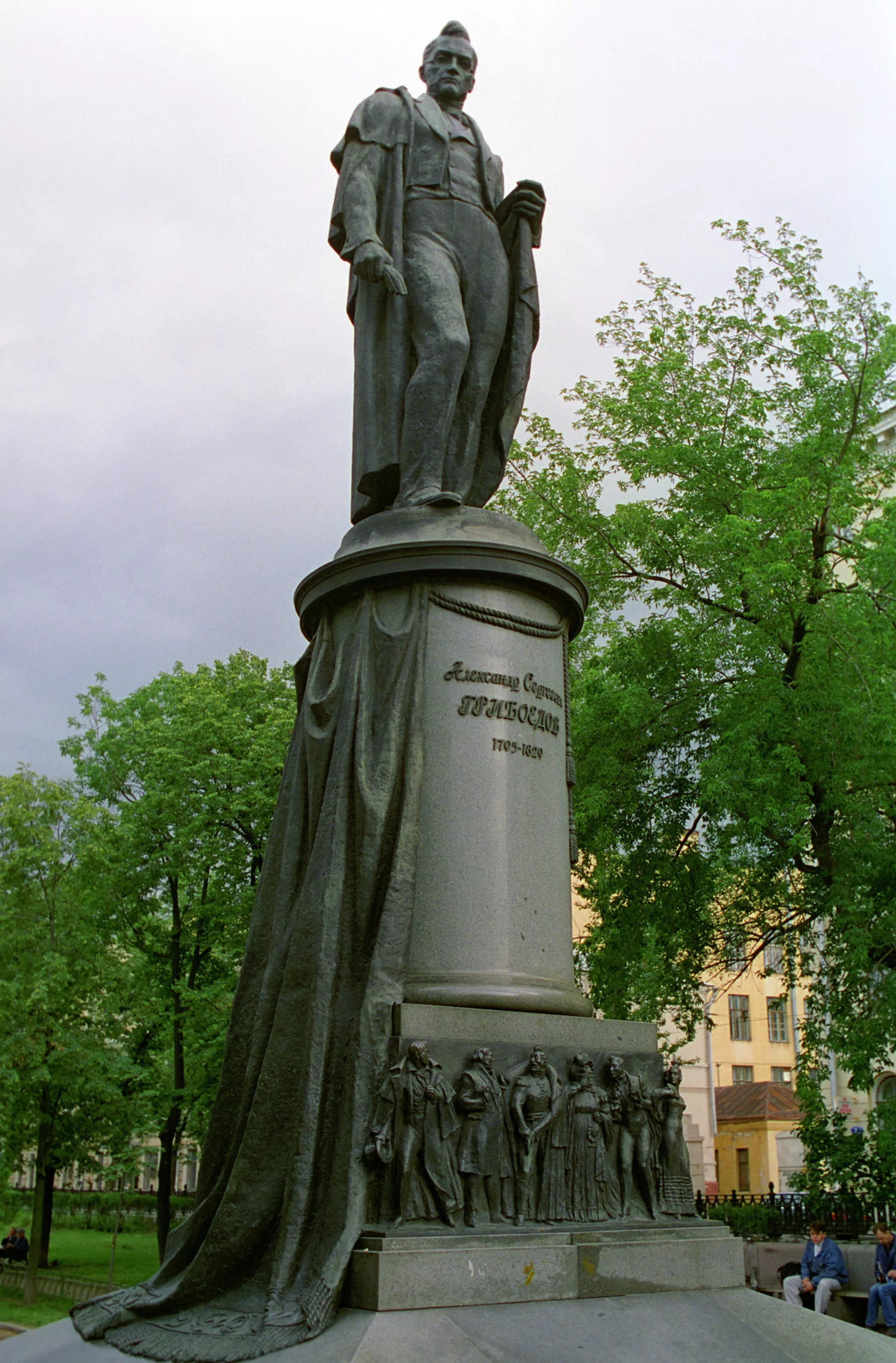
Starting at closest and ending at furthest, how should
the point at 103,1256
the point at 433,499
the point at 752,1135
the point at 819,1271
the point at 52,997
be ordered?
the point at 433,499, the point at 819,1271, the point at 52,997, the point at 103,1256, the point at 752,1135

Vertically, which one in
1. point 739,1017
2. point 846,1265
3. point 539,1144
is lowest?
point 846,1265

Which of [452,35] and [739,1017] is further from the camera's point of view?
[739,1017]

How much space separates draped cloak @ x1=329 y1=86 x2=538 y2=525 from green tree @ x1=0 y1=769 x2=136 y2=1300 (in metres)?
17.0

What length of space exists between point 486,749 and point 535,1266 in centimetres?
240

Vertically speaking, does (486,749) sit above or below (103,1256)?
above

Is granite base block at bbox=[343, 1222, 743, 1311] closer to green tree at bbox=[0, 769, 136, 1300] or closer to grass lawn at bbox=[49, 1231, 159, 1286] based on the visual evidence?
green tree at bbox=[0, 769, 136, 1300]

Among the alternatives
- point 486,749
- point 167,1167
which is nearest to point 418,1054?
point 486,749

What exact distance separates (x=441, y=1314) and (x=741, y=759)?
38.9 ft

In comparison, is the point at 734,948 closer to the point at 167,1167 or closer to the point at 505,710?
the point at 505,710

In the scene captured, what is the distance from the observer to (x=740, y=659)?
17.8 m

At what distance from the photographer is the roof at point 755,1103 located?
46.4 metres

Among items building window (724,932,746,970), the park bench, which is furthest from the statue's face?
building window (724,932,746,970)

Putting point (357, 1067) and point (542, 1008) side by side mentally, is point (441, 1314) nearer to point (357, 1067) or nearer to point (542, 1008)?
point (357, 1067)

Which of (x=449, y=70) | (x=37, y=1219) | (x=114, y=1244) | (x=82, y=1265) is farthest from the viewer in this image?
(x=82, y=1265)
